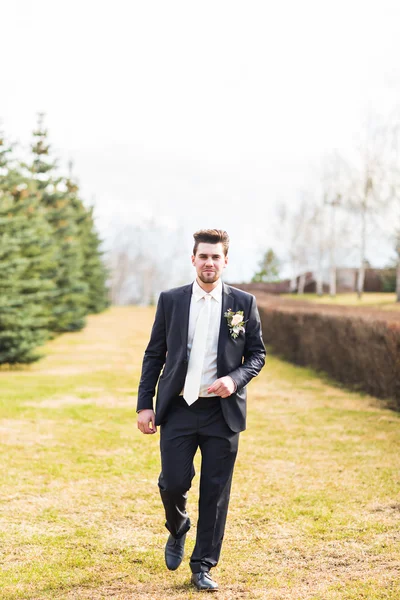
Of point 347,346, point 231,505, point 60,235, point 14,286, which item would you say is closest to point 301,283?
point 60,235

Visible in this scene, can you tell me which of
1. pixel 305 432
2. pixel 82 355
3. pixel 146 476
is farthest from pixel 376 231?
pixel 146 476

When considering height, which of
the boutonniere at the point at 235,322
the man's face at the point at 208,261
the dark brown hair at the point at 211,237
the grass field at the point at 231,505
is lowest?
the grass field at the point at 231,505

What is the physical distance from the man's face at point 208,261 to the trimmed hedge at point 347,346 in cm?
780

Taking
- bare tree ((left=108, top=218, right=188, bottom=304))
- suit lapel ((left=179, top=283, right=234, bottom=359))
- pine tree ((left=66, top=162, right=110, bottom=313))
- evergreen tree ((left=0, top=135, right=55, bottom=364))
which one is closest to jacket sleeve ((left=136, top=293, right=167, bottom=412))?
suit lapel ((left=179, top=283, right=234, bottom=359))

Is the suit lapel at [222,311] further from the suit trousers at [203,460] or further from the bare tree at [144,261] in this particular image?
the bare tree at [144,261]

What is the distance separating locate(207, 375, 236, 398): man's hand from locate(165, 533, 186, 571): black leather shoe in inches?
47.8

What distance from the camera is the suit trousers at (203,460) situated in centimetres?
452

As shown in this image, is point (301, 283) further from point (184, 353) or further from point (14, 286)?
point (184, 353)

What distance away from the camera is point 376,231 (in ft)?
137

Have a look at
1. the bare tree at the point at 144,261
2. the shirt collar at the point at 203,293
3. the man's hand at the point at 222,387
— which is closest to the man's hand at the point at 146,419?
the man's hand at the point at 222,387

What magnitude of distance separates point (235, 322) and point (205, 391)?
1.57ft

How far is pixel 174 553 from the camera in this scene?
15.9 feet

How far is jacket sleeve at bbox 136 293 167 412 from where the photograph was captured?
4707mm

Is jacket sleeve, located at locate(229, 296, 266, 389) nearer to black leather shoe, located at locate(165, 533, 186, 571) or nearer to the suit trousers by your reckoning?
the suit trousers
